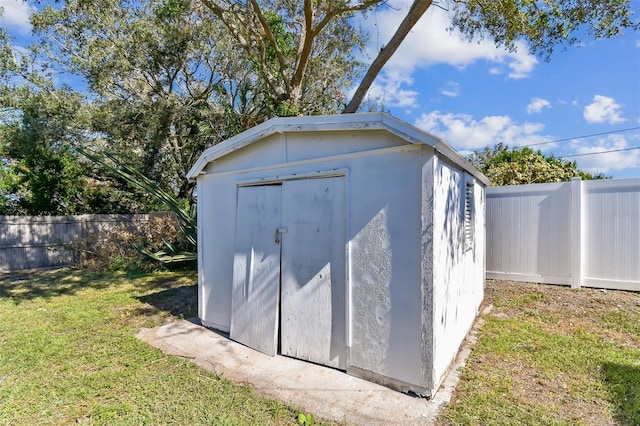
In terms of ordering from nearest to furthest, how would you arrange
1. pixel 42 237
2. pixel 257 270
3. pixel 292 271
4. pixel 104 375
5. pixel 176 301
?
pixel 104 375 < pixel 292 271 < pixel 257 270 < pixel 176 301 < pixel 42 237

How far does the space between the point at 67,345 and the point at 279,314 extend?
9.29ft

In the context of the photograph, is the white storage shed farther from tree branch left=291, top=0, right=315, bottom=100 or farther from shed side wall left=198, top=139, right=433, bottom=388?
tree branch left=291, top=0, right=315, bottom=100

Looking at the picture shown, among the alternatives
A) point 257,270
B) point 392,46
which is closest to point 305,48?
point 392,46

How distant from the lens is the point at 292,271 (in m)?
3.68

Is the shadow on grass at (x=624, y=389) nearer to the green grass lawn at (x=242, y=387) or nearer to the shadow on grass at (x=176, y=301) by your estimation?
the green grass lawn at (x=242, y=387)

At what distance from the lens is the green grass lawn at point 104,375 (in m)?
2.71

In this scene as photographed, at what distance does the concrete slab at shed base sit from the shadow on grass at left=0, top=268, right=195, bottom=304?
391cm

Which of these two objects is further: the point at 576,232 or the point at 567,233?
the point at 567,233

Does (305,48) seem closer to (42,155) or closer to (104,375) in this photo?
(104,375)

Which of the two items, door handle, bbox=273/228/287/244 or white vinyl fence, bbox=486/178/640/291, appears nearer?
door handle, bbox=273/228/287/244

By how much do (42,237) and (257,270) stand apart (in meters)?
9.48

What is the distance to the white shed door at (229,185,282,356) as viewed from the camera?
3.80m

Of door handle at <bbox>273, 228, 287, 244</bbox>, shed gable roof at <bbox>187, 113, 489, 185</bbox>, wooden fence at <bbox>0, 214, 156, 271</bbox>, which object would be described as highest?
shed gable roof at <bbox>187, 113, 489, 185</bbox>

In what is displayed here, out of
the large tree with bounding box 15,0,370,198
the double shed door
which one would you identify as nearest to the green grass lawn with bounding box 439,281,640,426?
the double shed door
